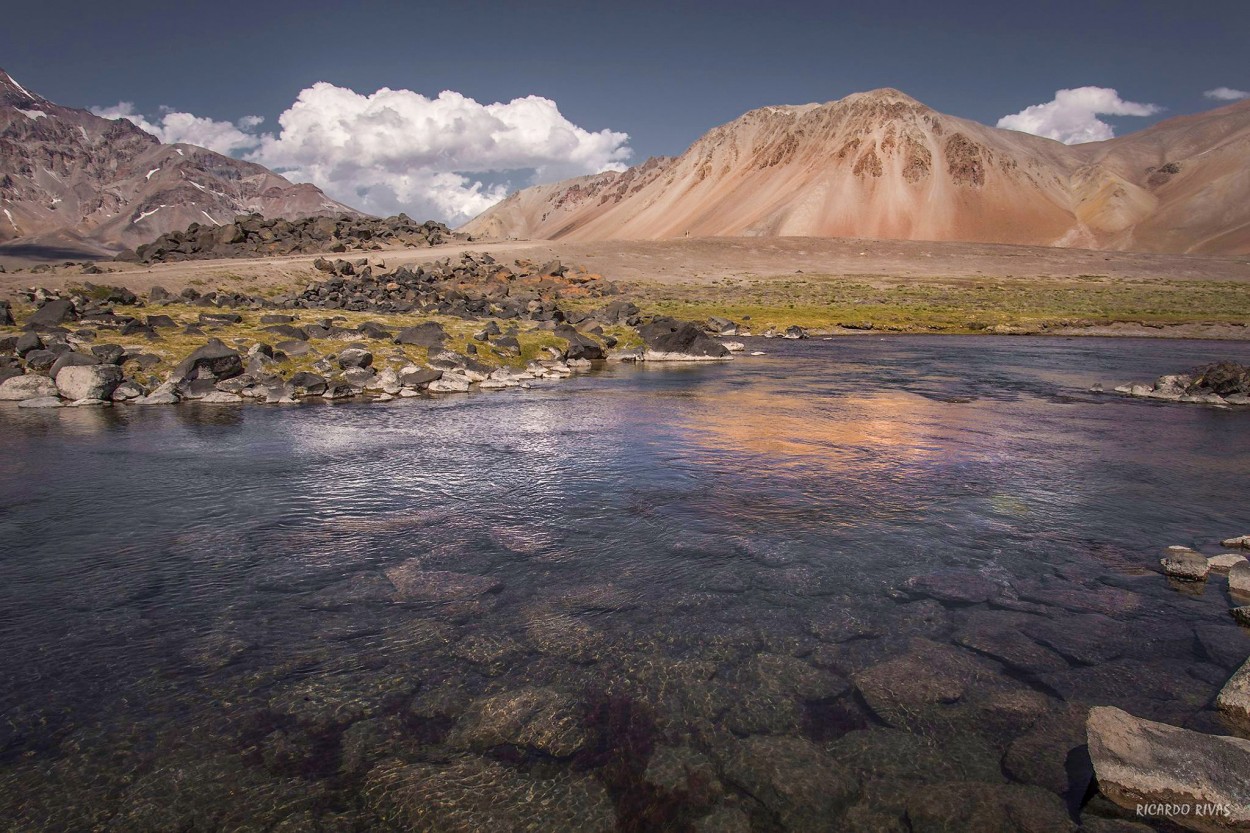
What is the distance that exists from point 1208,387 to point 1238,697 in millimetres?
27263

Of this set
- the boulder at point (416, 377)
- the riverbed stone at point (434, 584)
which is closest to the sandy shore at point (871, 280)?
the boulder at point (416, 377)

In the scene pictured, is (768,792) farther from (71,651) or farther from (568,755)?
(71,651)

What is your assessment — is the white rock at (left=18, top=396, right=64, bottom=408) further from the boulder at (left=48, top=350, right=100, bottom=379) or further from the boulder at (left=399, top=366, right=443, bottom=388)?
the boulder at (left=399, top=366, right=443, bottom=388)

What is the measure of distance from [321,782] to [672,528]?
301 inches

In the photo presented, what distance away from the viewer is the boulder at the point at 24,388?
24641 mm

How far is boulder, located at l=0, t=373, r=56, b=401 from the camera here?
80.8 ft

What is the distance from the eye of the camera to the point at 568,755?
688 cm

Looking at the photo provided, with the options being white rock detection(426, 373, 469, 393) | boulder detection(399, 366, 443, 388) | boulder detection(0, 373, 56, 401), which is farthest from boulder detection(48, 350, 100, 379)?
white rock detection(426, 373, 469, 393)

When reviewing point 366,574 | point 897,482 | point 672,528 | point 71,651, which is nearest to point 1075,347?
point 897,482

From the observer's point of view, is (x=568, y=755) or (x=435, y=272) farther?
(x=435, y=272)

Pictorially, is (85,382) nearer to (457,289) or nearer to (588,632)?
(588,632)

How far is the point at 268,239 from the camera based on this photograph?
301ft

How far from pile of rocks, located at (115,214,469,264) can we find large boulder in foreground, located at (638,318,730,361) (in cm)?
6381

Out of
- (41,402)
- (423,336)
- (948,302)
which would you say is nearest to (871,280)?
(948,302)
